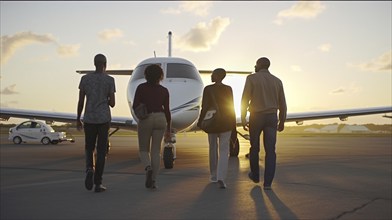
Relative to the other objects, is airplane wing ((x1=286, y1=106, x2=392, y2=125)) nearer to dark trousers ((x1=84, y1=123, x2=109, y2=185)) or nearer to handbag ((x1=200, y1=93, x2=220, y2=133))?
handbag ((x1=200, y1=93, x2=220, y2=133))

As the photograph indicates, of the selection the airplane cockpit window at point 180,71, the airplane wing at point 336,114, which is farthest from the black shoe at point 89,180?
the airplane wing at point 336,114

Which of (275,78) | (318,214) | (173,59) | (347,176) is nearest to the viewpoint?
(318,214)

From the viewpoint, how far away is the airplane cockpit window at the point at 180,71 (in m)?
10.9

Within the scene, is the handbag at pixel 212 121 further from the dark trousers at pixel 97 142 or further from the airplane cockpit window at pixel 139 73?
the airplane cockpit window at pixel 139 73

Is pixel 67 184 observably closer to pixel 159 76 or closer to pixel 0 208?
pixel 0 208

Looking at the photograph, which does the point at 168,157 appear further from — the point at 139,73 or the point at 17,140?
the point at 17,140

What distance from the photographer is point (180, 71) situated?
11.2m

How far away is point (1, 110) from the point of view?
14898mm

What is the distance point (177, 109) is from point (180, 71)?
2392 mm

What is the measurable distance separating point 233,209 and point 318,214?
3.07ft

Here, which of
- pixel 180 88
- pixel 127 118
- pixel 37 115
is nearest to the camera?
pixel 180 88

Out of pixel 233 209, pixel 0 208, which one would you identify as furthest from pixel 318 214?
pixel 0 208

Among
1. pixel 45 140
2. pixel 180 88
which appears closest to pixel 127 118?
pixel 180 88

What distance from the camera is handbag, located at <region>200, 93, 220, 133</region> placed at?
6.40m
